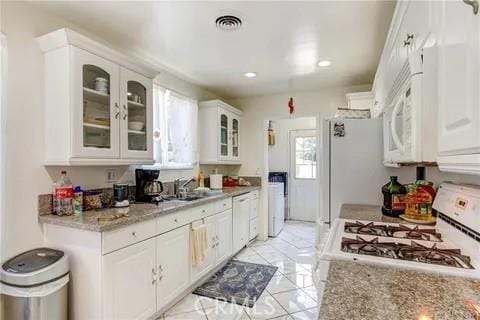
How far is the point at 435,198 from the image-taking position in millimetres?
1652

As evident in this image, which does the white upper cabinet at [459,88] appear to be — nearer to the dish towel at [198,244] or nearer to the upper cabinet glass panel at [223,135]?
the dish towel at [198,244]

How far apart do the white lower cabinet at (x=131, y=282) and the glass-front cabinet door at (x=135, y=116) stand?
30.9 inches

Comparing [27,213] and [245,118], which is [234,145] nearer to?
[245,118]

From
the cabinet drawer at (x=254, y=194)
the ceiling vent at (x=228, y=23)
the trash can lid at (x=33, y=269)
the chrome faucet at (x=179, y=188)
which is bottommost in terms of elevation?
the trash can lid at (x=33, y=269)

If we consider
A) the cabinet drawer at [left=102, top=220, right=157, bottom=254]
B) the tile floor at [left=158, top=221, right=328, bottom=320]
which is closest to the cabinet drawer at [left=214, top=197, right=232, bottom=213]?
the tile floor at [left=158, top=221, right=328, bottom=320]

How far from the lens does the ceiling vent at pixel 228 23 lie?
201 centimetres

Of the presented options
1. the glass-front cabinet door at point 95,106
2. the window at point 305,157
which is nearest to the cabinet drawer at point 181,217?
the glass-front cabinet door at point 95,106

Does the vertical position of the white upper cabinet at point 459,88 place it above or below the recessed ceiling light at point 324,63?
below

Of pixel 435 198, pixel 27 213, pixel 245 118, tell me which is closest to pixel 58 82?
pixel 27 213

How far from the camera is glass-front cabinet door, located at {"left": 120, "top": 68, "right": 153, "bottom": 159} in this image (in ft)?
7.24

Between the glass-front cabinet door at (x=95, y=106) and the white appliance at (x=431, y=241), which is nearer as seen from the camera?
the white appliance at (x=431, y=241)

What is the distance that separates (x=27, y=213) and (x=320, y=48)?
8.84ft

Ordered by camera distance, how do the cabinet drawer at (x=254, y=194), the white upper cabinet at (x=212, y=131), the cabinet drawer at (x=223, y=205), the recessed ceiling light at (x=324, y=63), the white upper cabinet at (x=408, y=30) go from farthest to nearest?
the cabinet drawer at (x=254, y=194) < the white upper cabinet at (x=212, y=131) < the cabinet drawer at (x=223, y=205) < the recessed ceiling light at (x=324, y=63) < the white upper cabinet at (x=408, y=30)

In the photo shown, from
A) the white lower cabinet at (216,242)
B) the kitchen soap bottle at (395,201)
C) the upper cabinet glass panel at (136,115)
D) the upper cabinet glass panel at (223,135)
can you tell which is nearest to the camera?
the kitchen soap bottle at (395,201)
